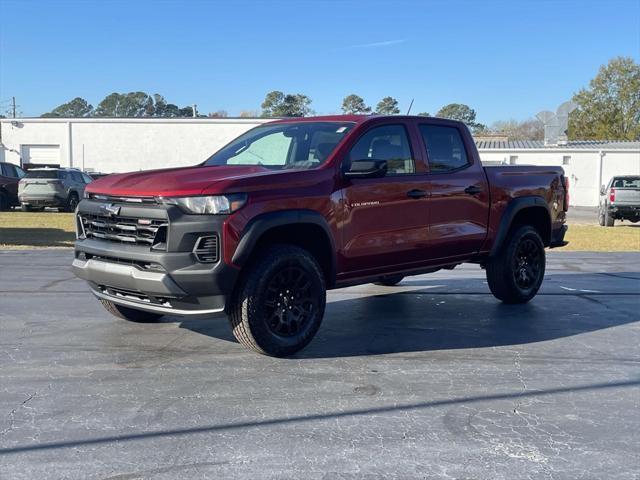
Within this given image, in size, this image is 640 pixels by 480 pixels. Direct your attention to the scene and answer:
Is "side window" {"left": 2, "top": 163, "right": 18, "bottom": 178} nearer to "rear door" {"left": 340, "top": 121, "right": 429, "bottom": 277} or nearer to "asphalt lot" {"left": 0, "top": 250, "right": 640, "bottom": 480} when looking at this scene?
"asphalt lot" {"left": 0, "top": 250, "right": 640, "bottom": 480}

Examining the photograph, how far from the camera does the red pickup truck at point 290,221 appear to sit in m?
4.92

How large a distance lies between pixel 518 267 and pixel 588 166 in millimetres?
35380

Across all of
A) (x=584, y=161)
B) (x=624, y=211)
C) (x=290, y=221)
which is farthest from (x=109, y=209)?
(x=584, y=161)

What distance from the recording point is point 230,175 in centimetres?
529

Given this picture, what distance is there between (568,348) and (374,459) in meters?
3.03

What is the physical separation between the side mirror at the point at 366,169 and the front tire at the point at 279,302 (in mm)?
784

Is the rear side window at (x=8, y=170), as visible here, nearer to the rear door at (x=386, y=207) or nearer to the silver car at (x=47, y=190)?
the silver car at (x=47, y=190)

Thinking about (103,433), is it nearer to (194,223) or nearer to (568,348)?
(194,223)

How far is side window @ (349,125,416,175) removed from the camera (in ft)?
19.9

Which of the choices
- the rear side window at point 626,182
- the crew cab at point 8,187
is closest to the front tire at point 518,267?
the rear side window at point 626,182

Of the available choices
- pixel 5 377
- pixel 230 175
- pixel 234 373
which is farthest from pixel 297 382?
pixel 5 377

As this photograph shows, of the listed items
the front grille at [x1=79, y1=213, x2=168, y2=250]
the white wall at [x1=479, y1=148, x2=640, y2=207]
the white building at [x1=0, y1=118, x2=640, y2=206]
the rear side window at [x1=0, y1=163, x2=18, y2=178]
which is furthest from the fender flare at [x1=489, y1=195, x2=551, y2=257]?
the white wall at [x1=479, y1=148, x2=640, y2=207]

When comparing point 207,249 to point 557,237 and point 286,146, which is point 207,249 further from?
point 557,237

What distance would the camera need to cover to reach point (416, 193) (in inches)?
246
